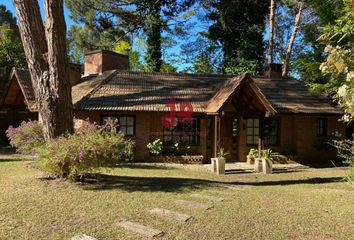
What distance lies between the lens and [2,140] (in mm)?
21625

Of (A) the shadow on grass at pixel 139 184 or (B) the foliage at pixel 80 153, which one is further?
(A) the shadow on grass at pixel 139 184

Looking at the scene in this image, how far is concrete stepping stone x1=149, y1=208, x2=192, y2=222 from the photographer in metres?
5.78

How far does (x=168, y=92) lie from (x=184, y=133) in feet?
8.78

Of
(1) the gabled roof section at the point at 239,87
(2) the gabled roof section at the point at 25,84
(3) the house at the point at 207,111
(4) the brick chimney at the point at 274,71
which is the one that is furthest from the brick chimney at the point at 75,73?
(4) the brick chimney at the point at 274,71

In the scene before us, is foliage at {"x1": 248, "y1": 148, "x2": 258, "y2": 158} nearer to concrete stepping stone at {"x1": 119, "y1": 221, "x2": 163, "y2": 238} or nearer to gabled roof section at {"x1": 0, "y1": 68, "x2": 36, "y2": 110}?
concrete stepping stone at {"x1": 119, "y1": 221, "x2": 163, "y2": 238}

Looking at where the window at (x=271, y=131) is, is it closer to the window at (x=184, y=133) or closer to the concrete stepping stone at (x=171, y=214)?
the window at (x=184, y=133)

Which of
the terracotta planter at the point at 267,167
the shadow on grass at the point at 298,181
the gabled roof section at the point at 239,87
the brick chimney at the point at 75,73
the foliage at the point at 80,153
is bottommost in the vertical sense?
the shadow on grass at the point at 298,181

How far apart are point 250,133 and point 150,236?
43.1ft

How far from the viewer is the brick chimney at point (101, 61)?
20.5 m

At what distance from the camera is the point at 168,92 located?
17469mm

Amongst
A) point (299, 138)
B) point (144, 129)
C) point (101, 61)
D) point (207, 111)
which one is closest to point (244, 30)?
point (299, 138)

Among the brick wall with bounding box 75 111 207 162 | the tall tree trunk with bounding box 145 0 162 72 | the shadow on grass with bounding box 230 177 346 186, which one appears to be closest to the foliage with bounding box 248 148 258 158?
the brick wall with bounding box 75 111 207 162

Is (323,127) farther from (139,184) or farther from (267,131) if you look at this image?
(139,184)

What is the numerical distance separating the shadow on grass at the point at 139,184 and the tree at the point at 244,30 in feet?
55.6
